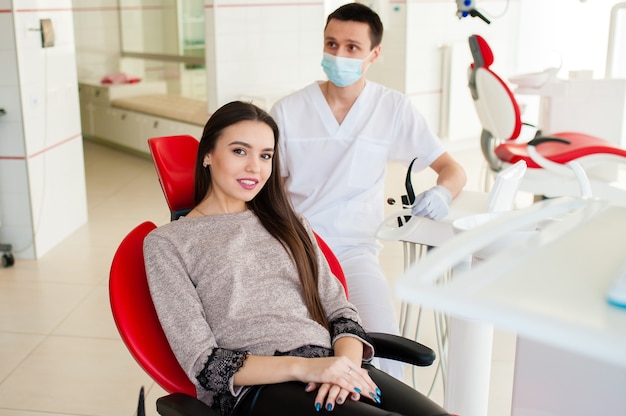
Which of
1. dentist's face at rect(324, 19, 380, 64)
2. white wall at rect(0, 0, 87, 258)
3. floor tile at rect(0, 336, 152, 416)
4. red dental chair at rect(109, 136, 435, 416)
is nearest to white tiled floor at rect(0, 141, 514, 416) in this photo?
floor tile at rect(0, 336, 152, 416)

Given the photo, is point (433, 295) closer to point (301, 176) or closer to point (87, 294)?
point (301, 176)

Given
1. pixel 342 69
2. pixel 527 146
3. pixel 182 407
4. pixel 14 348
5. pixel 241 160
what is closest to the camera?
pixel 182 407

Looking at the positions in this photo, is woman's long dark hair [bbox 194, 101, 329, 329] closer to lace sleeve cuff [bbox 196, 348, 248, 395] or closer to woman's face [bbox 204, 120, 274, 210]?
woman's face [bbox 204, 120, 274, 210]

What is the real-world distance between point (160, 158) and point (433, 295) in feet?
4.04

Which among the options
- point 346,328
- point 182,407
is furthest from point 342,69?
point 182,407

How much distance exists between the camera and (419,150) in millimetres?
2416

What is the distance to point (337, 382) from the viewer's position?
1531mm

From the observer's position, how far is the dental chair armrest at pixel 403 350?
162 centimetres

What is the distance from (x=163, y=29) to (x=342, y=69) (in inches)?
176

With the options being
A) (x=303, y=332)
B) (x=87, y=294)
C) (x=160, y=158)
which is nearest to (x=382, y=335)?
(x=303, y=332)

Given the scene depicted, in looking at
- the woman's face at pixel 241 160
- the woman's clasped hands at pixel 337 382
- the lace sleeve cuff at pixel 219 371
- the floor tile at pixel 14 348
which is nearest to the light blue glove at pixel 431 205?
the woman's face at pixel 241 160

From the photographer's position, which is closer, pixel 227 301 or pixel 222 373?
pixel 222 373

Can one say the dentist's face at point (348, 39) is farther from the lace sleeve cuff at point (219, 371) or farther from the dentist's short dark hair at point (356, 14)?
the lace sleeve cuff at point (219, 371)

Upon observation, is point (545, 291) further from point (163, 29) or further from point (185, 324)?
point (163, 29)
